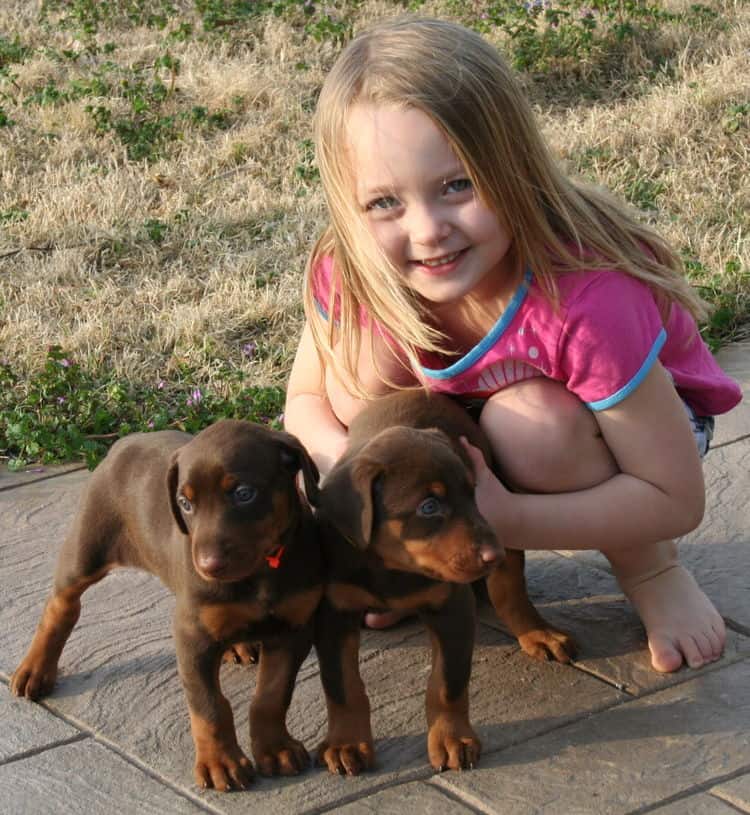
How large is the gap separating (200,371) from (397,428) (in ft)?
9.68

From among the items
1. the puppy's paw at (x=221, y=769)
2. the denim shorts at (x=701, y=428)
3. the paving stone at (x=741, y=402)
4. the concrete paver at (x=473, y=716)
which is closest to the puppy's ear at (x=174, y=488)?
the puppy's paw at (x=221, y=769)

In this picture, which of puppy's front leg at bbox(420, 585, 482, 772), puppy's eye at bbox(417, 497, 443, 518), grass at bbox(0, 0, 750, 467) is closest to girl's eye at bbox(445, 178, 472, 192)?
puppy's eye at bbox(417, 497, 443, 518)

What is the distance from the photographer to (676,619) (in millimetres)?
3648

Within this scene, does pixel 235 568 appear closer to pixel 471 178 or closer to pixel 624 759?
pixel 624 759

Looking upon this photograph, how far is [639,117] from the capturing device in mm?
8484

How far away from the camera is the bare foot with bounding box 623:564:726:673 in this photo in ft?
11.9

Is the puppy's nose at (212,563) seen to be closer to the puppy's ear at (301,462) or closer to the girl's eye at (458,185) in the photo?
the puppy's ear at (301,462)

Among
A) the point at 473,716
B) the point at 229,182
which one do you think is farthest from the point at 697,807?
the point at 229,182

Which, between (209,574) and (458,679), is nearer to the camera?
(209,574)

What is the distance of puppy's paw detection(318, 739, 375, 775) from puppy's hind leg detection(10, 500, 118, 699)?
2.73 feet

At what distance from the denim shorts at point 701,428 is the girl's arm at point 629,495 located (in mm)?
328

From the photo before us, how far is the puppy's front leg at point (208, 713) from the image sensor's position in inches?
124

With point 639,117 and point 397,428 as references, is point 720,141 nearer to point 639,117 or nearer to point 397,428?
point 639,117

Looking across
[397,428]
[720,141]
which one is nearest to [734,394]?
[397,428]
